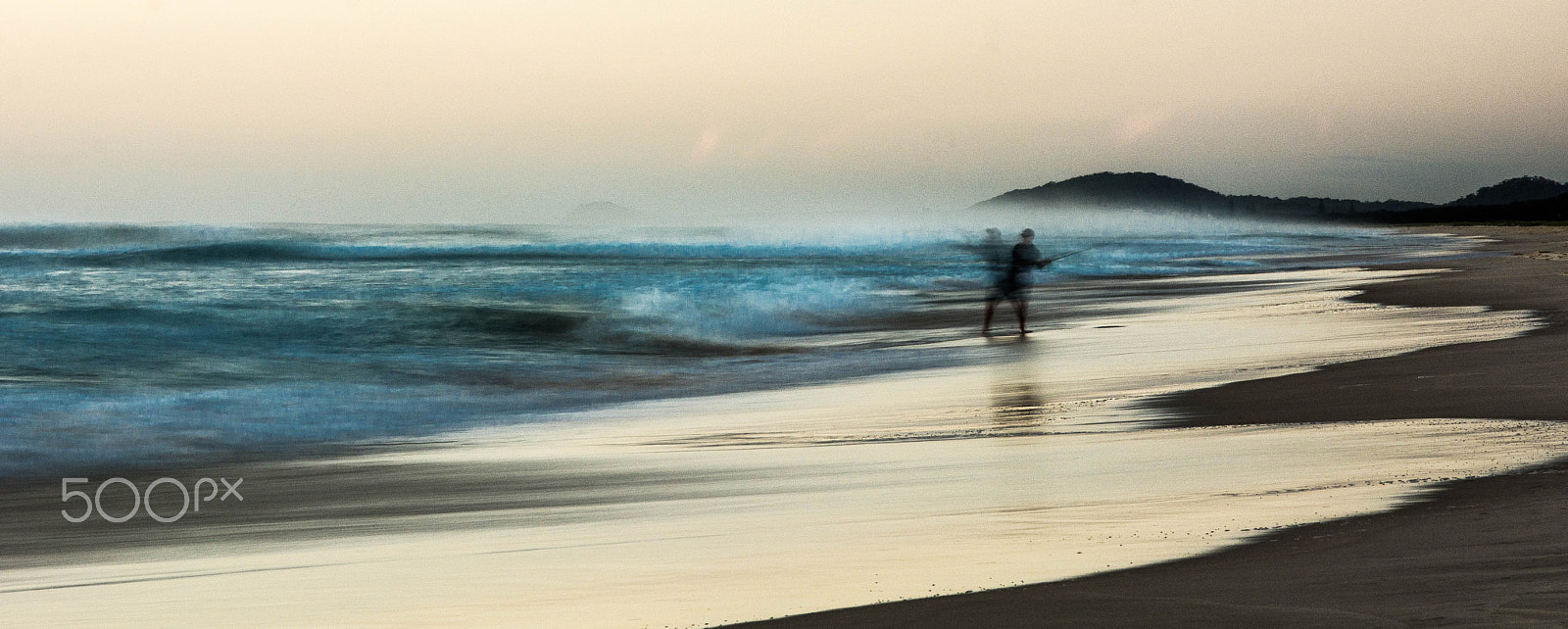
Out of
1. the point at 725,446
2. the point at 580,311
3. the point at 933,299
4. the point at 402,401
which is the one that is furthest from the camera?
the point at 933,299

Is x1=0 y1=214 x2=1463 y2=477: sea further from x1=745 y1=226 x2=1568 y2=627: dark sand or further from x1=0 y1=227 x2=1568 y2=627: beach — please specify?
x1=745 y1=226 x2=1568 y2=627: dark sand

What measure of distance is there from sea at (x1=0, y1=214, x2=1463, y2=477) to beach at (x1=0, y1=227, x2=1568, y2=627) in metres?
1.19

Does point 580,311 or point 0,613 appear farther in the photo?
point 580,311

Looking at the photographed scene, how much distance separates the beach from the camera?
3.79 m

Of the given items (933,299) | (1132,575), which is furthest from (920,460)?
(933,299)

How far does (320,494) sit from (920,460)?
9.03 feet

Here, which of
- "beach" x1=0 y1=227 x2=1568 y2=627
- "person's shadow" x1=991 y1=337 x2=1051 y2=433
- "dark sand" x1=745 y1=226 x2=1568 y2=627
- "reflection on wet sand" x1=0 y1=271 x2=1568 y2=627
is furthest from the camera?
"person's shadow" x1=991 y1=337 x2=1051 y2=433

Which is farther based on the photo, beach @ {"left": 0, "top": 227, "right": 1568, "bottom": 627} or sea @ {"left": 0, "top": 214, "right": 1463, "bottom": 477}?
sea @ {"left": 0, "top": 214, "right": 1463, "bottom": 477}

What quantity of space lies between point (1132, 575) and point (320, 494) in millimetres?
3880

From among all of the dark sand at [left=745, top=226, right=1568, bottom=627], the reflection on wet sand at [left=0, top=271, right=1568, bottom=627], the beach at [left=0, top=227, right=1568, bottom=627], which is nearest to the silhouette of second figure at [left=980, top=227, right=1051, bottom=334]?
the beach at [left=0, top=227, right=1568, bottom=627]

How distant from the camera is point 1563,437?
6.04 meters

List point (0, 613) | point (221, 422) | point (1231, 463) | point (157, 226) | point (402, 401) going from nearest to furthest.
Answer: point (0, 613), point (1231, 463), point (221, 422), point (402, 401), point (157, 226)

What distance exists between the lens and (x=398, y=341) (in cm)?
1577

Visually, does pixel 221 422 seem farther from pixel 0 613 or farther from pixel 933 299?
pixel 933 299
